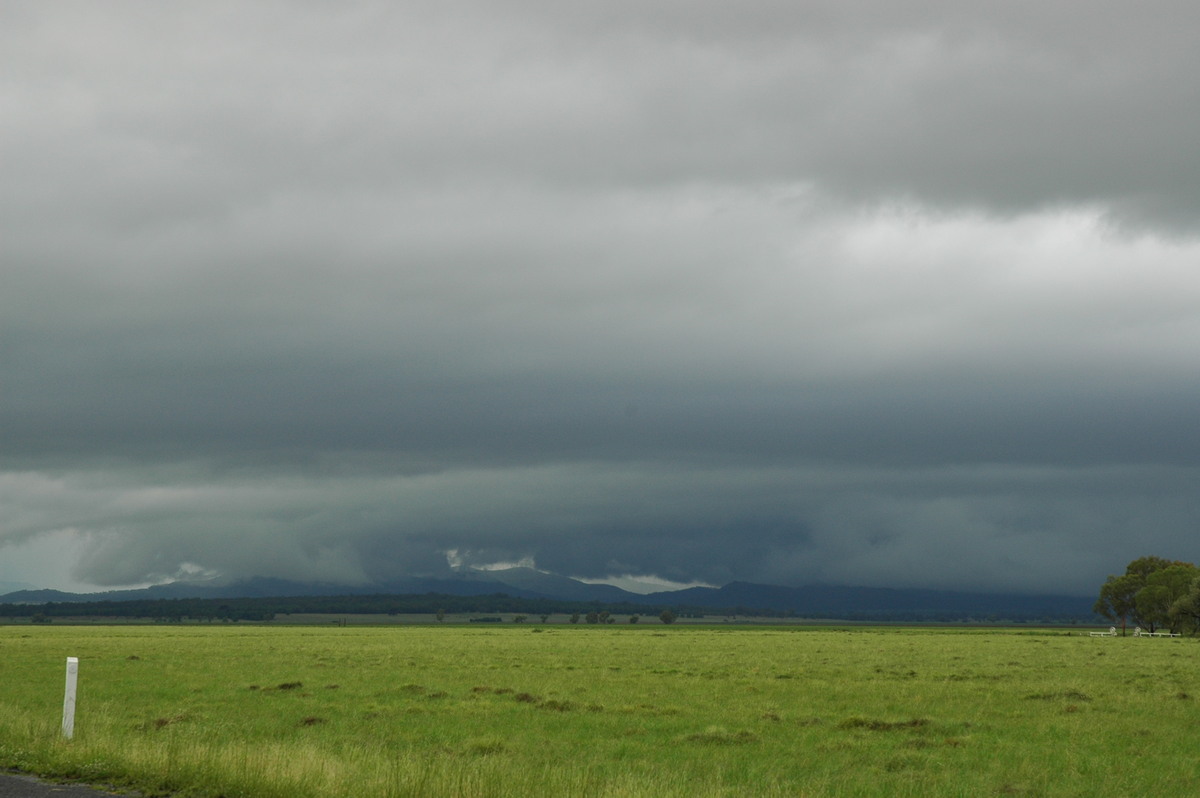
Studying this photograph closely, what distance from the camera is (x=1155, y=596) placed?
13862cm

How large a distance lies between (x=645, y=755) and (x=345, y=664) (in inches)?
1264

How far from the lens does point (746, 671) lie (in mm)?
46719

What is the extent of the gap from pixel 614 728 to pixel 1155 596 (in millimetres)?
133353

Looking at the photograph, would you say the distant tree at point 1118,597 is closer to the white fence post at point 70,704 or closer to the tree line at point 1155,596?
the tree line at point 1155,596

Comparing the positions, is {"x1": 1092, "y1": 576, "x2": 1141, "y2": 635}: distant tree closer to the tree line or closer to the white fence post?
the tree line

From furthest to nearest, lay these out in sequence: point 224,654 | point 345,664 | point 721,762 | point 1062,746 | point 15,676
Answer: point 224,654, point 345,664, point 15,676, point 1062,746, point 721,762

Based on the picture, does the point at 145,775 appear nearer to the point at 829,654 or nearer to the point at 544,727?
the point at 544,727

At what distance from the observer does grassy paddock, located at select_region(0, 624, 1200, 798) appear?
16438mm

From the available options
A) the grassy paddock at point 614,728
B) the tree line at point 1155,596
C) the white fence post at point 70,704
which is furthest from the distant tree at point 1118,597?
the white fence post at point 70,704

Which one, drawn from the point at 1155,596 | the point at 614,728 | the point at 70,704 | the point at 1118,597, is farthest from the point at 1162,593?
the point at 70,704

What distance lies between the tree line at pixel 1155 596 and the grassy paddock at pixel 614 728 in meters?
83.5

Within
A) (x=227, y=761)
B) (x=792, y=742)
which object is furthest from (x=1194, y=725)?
(x=227, y=761)

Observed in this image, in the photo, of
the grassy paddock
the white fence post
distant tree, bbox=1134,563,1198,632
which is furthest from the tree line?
the white fence post

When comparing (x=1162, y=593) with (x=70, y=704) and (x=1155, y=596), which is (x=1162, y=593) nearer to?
(x=1155, y=596)
